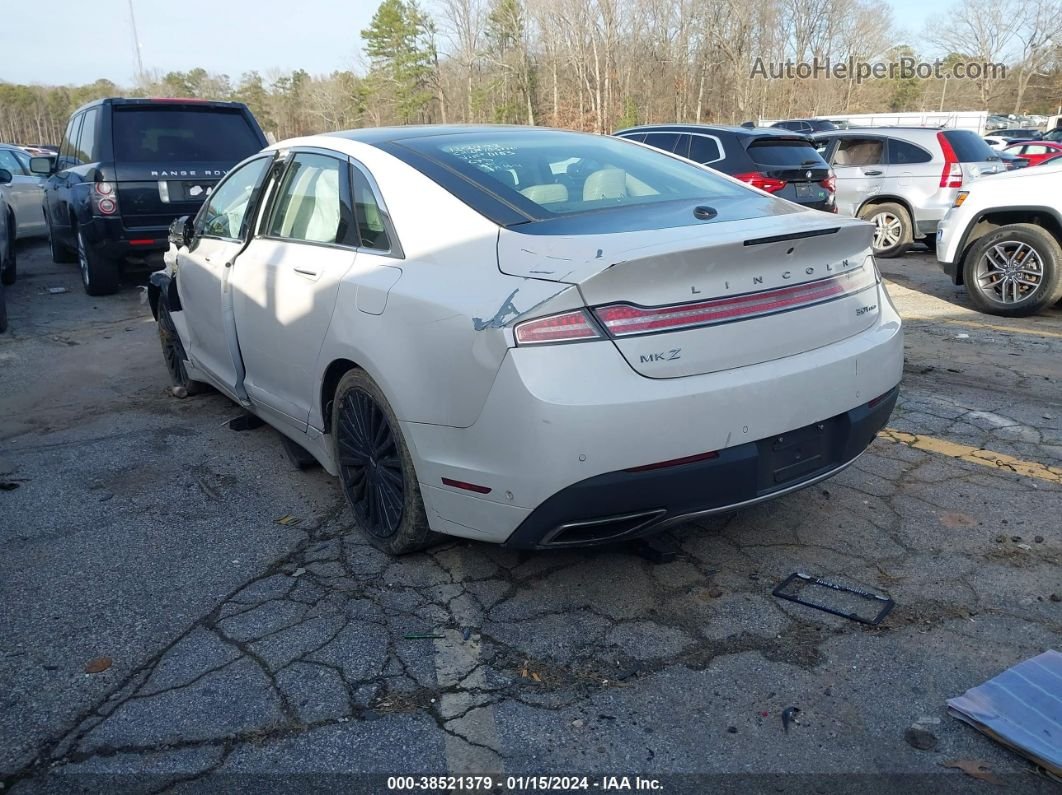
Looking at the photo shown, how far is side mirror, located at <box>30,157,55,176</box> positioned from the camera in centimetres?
1102

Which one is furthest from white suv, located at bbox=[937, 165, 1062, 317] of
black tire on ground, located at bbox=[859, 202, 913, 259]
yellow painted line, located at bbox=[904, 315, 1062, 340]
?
black tire on ground, located at bbox=[859, 202, 913, 259]

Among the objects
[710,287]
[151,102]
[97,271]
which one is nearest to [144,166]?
[151,102]

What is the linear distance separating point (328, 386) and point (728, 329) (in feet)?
5.59

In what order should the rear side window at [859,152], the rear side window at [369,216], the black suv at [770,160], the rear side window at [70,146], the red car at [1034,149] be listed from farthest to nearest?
the red car at [1034,149] → the rear side window at [859,152] → the rear side window at [70,146] → the black suv at [770,160] → the rear side window at [369,216]

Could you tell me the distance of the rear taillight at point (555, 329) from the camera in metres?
2.51

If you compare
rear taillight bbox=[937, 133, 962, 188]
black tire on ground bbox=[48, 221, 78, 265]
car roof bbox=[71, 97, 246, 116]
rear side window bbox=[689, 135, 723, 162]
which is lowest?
black tire on ground bbox=[48, 221, 78, 265]

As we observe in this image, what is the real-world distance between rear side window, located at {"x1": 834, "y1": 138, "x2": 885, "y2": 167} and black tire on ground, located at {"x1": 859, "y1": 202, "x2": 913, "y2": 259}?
0.65 m

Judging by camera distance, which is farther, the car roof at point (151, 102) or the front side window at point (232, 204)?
the car roof at point (151, 102)

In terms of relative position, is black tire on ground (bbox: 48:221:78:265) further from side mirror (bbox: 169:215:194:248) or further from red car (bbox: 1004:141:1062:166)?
red car (bbox: 1004:141:1062:166)

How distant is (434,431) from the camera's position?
2850 mm

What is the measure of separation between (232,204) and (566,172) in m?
2.25

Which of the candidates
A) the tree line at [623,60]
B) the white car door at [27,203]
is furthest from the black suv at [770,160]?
the tree line at [623,60]

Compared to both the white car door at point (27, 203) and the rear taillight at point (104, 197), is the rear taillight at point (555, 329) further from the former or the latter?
the white car door at point (27, 203)

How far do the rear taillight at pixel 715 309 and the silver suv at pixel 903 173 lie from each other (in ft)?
31.0
